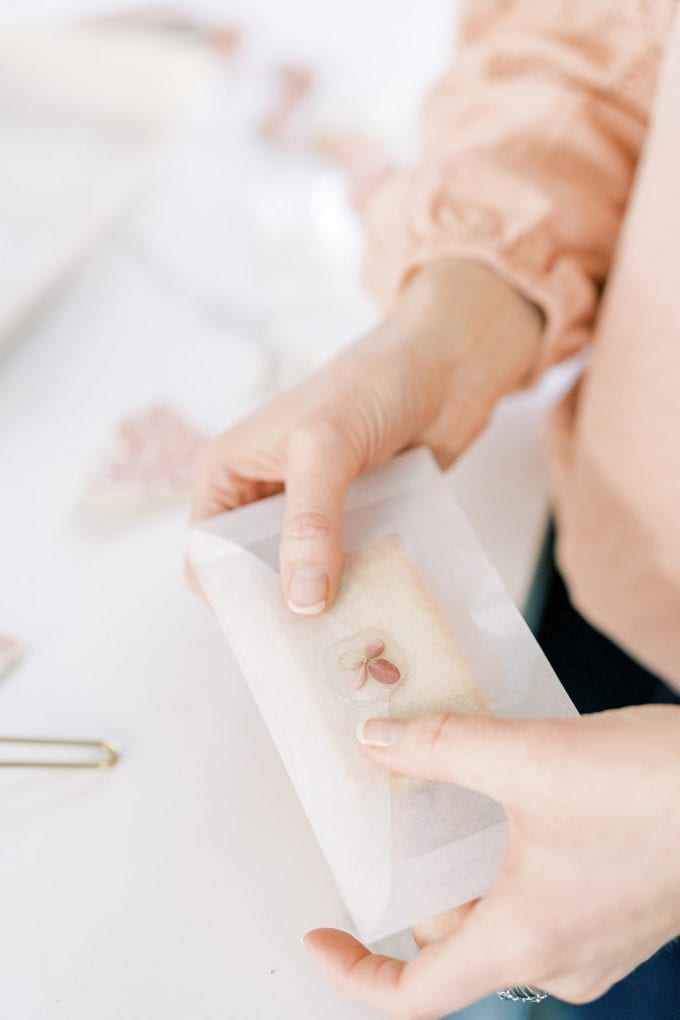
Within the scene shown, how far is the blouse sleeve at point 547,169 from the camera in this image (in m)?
0.65

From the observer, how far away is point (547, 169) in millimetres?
671

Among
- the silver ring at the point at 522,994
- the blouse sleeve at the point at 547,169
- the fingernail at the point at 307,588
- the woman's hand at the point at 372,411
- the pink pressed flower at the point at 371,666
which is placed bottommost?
the silver ring at the point at 522,994

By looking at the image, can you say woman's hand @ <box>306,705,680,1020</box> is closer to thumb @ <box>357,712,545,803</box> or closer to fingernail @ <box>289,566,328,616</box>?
thumb @ <box>357,712,545,803</box>

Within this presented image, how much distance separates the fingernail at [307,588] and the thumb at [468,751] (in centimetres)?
9

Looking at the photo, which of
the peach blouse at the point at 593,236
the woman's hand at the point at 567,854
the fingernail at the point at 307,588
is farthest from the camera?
the peach blouse at the point at 593,236

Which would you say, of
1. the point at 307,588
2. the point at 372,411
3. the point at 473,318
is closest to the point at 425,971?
the point at 307,588

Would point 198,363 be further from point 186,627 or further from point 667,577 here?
point 667,577

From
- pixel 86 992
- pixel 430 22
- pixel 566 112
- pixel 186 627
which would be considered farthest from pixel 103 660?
pixel 430 22

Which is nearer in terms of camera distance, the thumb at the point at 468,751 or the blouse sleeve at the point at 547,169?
the thumb at the point at 468,751

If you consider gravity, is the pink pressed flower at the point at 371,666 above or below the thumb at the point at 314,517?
below

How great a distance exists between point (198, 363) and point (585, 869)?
0.63 meters

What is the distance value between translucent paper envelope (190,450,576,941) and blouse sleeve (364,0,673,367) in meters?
0.20

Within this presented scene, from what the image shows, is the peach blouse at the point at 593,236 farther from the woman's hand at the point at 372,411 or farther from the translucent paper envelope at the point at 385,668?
the translucent paper envelope at the point at 385,668

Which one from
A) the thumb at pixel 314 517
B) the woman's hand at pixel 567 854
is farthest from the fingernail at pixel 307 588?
the woman's hand at pixel 567 854
